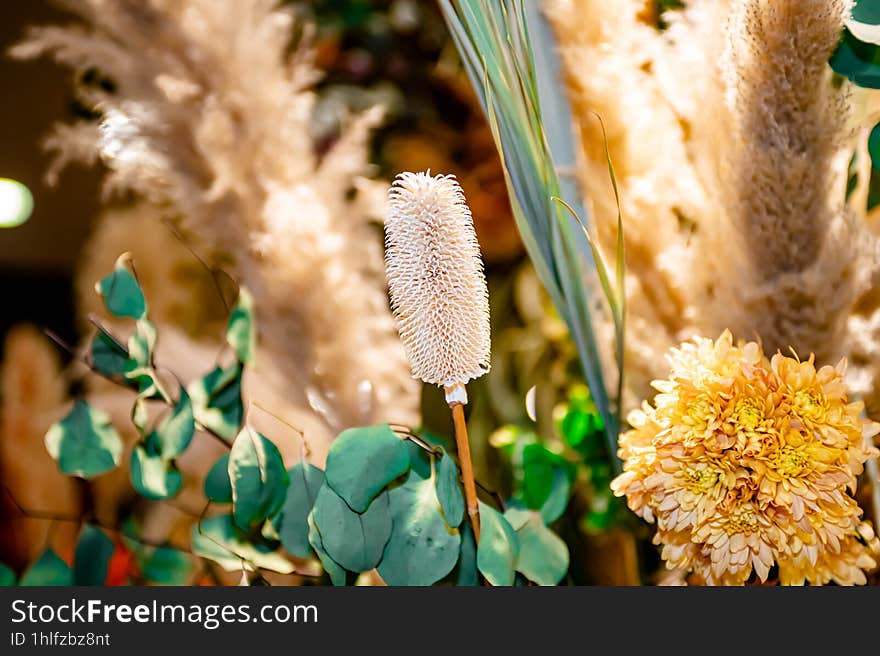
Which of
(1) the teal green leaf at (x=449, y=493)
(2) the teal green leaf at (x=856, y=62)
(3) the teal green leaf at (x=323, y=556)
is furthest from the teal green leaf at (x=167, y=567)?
(2) the teal green leaf at (x=856, y=62)

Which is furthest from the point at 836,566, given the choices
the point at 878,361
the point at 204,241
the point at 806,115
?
the point at 204,241

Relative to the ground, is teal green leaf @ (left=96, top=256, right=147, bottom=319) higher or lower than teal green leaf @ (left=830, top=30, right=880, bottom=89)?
lower

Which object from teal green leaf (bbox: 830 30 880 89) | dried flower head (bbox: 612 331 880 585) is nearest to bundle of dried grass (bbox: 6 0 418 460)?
dried flower head (bbox: 612 331 880 585)

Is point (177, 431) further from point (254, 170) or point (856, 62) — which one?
point (856, 62)

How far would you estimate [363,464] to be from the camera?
0.49 m

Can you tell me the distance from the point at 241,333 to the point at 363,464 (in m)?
0.16

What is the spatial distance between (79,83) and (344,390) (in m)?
0.35

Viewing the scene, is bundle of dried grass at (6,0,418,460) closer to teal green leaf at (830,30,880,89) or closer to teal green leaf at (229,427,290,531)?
teal green leaf at (229,427,290,531)

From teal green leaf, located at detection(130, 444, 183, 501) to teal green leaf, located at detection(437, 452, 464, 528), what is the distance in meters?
0.22

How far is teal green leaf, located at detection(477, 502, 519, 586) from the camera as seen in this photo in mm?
505

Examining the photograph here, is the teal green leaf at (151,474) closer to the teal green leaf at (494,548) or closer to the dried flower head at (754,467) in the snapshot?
the teal green leaf at (494,548)

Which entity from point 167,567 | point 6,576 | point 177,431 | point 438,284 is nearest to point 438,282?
point 438,284

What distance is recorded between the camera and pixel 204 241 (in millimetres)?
617

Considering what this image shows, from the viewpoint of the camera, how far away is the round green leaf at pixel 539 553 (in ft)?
1.82
